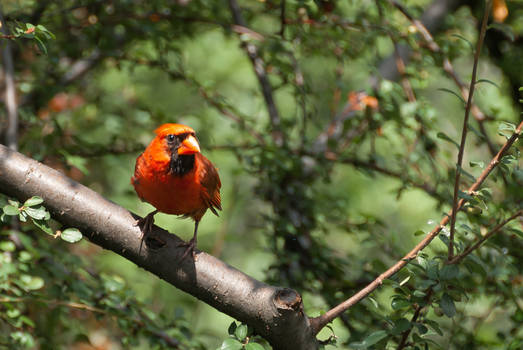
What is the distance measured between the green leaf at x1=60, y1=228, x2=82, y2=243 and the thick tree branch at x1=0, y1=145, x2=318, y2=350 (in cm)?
7

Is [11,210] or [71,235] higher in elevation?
[11,210]

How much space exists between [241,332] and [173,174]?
974mm

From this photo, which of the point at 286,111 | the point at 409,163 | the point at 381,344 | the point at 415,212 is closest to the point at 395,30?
the point at 409,163

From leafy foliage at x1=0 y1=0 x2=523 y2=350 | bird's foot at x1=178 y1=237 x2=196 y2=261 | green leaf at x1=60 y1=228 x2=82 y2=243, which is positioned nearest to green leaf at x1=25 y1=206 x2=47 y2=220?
leafy foliage at x1=0 y1=0 x2=523 y2=350

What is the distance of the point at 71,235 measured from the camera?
78.0 inches

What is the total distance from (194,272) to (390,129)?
177cm

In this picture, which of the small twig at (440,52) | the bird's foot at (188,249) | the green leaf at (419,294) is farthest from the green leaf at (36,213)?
the small twig at (440,52)

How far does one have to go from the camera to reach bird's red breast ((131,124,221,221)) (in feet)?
8.68

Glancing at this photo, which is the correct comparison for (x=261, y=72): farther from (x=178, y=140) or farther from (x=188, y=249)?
(x=188, y=249)

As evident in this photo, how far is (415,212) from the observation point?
24.5 ft

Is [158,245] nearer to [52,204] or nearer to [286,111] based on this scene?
[52,204]

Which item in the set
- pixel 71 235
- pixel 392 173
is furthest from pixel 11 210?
pixel 392 173

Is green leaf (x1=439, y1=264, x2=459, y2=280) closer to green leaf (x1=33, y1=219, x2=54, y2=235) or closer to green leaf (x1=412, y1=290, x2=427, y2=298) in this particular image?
green leaf (x1=412, y1=290, x2=427, y2=298)

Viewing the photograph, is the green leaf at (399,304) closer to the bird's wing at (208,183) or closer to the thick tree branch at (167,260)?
the thick tree branch at (167,260)
